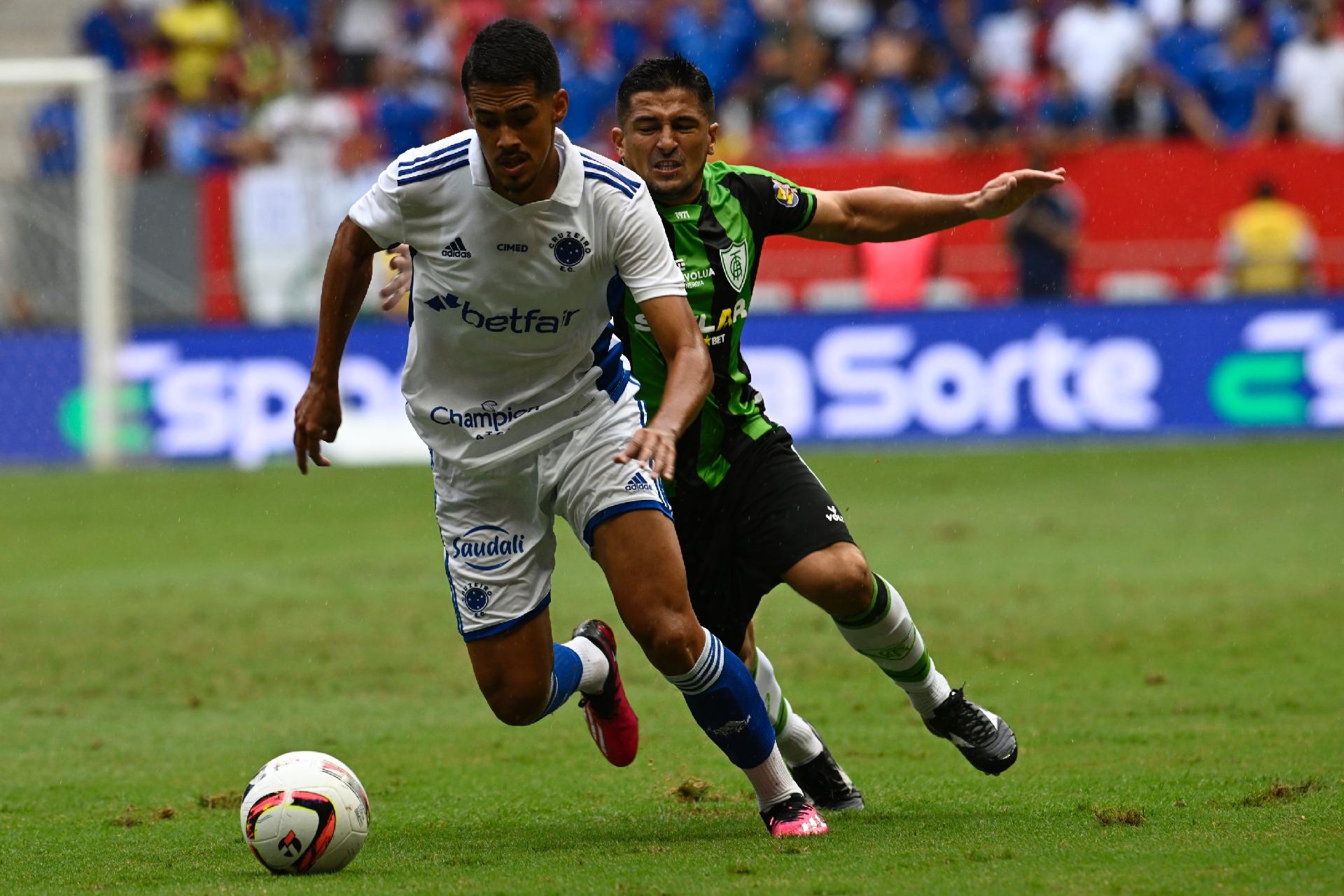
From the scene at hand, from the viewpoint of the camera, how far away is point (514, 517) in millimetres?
6012

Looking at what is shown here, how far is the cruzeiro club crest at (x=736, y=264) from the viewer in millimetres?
6316

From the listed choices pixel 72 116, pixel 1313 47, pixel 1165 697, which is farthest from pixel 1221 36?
pixel 1165 697

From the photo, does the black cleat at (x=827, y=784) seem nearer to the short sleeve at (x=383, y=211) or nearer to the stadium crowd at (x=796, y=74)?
the short sleeve at (x=383, y=211)

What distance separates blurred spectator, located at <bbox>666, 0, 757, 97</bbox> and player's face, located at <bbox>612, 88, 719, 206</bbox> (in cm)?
1474

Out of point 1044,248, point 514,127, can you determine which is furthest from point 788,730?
point 1044,248

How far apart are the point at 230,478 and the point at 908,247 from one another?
6.78 meters

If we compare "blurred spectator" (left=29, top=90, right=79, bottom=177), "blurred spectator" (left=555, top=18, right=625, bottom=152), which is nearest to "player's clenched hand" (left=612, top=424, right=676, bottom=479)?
"blurred spectator" (left=555, top=18, right=625, bottom=152)

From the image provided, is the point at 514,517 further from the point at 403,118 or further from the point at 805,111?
the point at 403,118

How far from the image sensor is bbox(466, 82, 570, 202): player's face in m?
5.32

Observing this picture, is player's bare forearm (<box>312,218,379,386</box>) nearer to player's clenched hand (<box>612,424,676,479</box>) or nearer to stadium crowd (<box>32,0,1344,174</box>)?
player's clenched hand (<box>612,424,676,479</box>)

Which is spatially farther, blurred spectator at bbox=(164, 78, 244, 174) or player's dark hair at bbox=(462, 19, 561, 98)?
blurred spectator at bbox=(164, 78, 244, 174)

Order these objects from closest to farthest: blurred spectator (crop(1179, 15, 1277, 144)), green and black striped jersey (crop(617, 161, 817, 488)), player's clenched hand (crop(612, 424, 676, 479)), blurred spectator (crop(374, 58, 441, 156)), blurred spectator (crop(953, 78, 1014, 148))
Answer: player's clenched hand (crop(612, 424, 676, 479))
green and black striped jersey (crop(617, 161, 817, 488))
blurred spectator (crop(953, 78, 1014, 148))
blurred spectator (crop(1179, 15, 1277, 144))
blurred spectator (crop(374, 58, 441, 156))

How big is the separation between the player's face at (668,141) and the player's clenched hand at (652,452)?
145 centimetres

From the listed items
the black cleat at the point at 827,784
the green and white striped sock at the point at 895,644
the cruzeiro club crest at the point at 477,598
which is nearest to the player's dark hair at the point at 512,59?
the cruzeiro club crest at the point at 477,598
